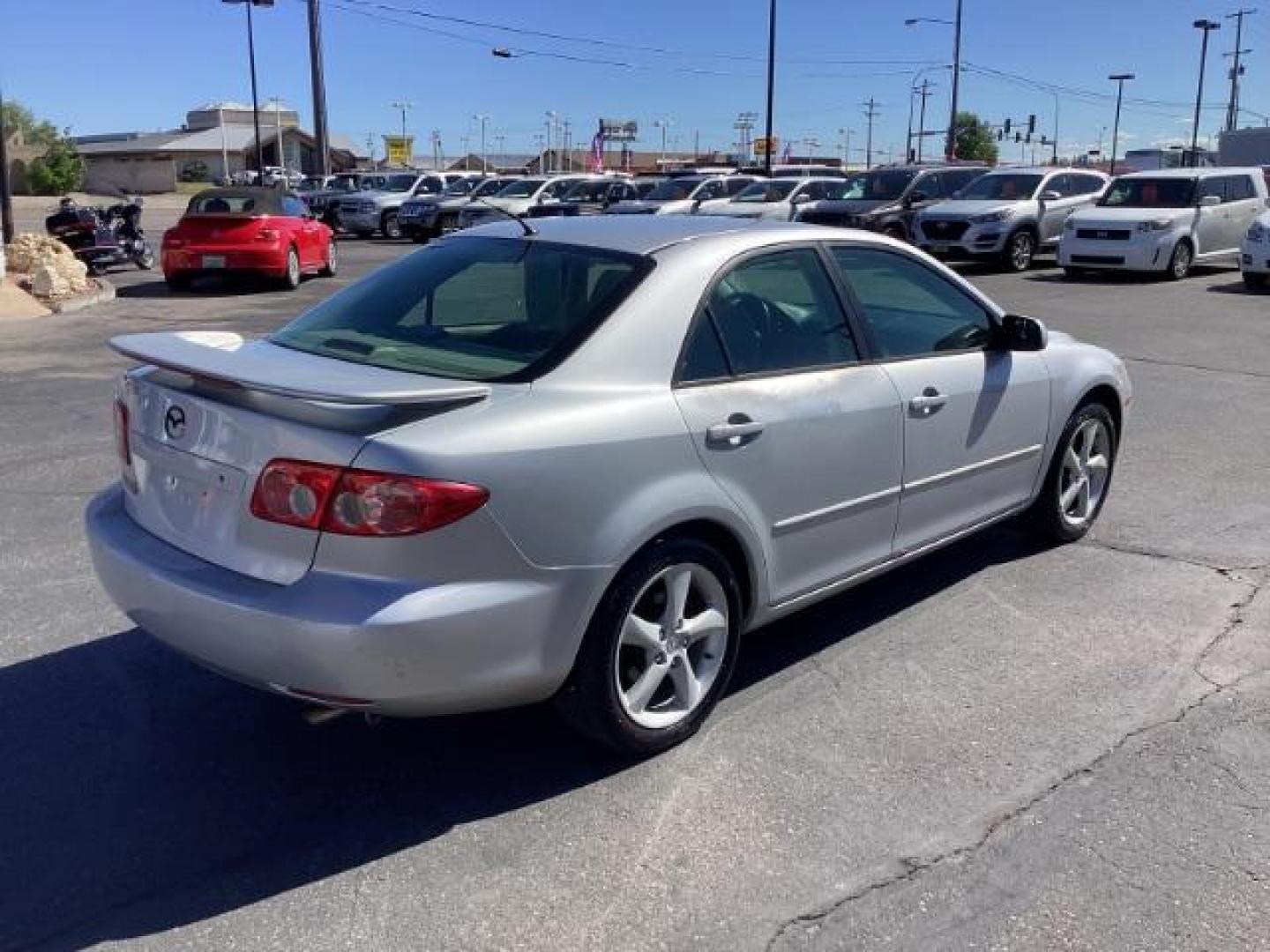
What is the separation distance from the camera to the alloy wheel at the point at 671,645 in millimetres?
3527

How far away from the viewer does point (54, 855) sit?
3111 mm

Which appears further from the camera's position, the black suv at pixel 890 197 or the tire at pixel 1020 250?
the black suv at pixel 890 197

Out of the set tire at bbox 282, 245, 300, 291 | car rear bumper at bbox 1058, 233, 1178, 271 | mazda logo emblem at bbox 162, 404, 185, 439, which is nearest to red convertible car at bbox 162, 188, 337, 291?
tire at bbox 282, 245, 300, 291

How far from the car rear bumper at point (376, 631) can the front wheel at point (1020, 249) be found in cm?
2003

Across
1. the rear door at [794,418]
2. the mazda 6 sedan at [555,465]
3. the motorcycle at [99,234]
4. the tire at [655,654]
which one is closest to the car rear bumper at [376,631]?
the mazda 6 sedan at [555,465]

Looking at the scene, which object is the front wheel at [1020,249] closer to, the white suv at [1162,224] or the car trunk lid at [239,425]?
the white suv at [1162,224]

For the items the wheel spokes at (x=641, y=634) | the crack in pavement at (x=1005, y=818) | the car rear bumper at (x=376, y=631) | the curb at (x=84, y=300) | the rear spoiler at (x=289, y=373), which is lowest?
the crack in pavement at (x=1005, y=818)

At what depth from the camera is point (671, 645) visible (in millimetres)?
3623

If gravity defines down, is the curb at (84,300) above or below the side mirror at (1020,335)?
below

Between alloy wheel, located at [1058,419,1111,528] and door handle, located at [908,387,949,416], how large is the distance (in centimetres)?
127

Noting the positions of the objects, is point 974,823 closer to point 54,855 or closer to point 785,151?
point 54,855

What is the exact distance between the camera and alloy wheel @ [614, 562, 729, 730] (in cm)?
353

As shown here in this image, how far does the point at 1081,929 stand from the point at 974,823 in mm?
483

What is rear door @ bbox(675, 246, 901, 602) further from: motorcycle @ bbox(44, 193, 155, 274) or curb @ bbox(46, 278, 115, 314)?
motorcycle @ bbox(44, 193, 155, 274)
